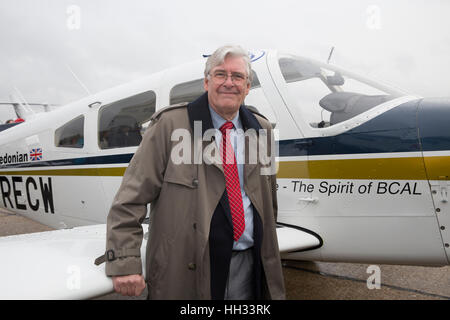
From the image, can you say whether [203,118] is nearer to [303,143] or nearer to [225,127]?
[225,127]

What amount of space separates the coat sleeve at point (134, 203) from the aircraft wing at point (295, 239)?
117cm

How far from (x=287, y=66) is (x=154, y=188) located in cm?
177

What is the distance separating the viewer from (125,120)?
3.56 meters

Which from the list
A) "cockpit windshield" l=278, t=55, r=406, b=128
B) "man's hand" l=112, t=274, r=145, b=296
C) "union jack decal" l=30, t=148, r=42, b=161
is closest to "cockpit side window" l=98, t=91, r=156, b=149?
"union jack decal" l=30, t=148, r=42, b=161

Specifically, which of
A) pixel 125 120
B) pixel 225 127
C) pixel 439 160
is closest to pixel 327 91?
pixel 439 160

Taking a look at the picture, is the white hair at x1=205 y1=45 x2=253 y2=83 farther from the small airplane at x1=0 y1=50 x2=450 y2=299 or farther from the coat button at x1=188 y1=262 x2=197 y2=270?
the small airplane at x1=0 y1=50 x2=450 y2=299

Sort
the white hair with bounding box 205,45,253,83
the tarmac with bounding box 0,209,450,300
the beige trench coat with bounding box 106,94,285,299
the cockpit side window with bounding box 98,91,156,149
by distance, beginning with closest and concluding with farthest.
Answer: the beige trench coat with bounding box 106,94,285,299, the white hair with bounding box 205,45,253,83, the cockpit side window with bounding box 98,91,156,149, the tarmac with bounding box 0,209,450,300

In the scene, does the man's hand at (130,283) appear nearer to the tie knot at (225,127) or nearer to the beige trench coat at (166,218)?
the beige trench coat at (166,218)

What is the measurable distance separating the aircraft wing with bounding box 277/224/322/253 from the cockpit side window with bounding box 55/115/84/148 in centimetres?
250

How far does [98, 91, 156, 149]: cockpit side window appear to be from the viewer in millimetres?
3436

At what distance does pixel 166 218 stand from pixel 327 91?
1.80 m
